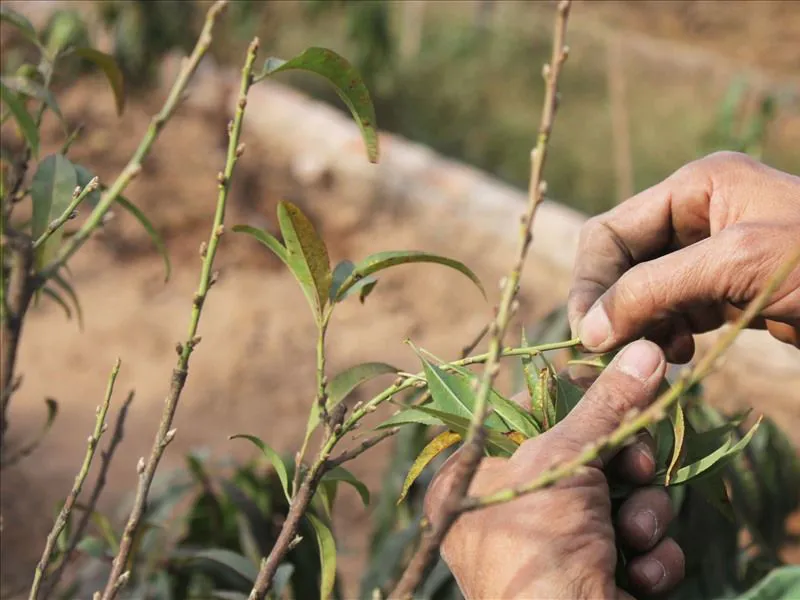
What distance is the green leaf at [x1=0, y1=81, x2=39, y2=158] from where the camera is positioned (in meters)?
0.87

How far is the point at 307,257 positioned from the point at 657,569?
0.41 metres

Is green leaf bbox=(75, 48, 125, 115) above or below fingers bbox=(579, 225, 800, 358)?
above

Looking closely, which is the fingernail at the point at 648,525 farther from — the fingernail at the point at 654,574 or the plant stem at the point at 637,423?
the plant stem at the point at 637,423

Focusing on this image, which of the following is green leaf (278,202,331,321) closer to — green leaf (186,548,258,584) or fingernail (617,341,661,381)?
fingernail (617,341,661,381)

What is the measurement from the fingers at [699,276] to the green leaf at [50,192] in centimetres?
52

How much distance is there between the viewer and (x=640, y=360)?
30.1 inches

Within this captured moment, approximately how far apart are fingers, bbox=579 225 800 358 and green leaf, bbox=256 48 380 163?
0.29 meters

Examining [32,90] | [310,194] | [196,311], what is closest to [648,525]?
[196,311]

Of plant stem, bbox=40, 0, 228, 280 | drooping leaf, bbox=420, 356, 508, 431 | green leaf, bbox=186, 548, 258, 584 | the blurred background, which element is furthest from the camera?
the blurred background

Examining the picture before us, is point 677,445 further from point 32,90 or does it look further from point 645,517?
point 32,90

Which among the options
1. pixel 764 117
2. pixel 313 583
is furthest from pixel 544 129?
pixel 764 117

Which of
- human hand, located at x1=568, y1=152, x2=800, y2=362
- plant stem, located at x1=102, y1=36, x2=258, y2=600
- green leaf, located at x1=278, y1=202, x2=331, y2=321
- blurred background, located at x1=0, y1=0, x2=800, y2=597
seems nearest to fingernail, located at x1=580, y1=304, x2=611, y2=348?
human hand, located at x1=568, y1=152, x2=800, y2=362

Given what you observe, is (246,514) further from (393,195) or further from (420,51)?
(420,51)

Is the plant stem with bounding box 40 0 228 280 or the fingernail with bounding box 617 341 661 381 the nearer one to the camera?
the plant stem with bounding box 40 0 228 280
